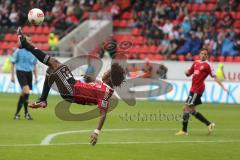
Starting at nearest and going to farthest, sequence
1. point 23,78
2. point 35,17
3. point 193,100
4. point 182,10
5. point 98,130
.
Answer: point 98,130, point 35,17, point 193,100, point 23,78, point 182,10

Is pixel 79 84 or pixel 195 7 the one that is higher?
pixel 79 84

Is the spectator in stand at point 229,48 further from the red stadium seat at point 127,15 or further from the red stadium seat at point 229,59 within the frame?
the red stadium seat at point 127,15

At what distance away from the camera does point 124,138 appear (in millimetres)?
16125

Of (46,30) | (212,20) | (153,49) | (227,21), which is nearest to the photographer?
(227,21)

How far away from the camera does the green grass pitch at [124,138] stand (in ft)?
43.4

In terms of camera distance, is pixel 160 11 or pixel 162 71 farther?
pixel 160 11

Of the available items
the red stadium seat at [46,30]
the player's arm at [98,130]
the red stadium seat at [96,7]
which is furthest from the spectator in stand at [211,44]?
the player's arm at [98,130]

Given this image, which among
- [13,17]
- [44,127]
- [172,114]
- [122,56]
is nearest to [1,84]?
[122,56]

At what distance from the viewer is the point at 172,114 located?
23500 mm

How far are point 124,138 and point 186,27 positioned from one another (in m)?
20.5

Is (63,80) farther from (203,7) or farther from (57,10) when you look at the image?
(57,10)

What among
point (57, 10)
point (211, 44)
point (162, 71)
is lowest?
point (162, 71)

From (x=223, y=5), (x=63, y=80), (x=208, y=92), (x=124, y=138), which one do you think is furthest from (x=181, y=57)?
(x=63, y=80)

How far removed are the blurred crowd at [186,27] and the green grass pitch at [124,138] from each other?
33.2 feet
